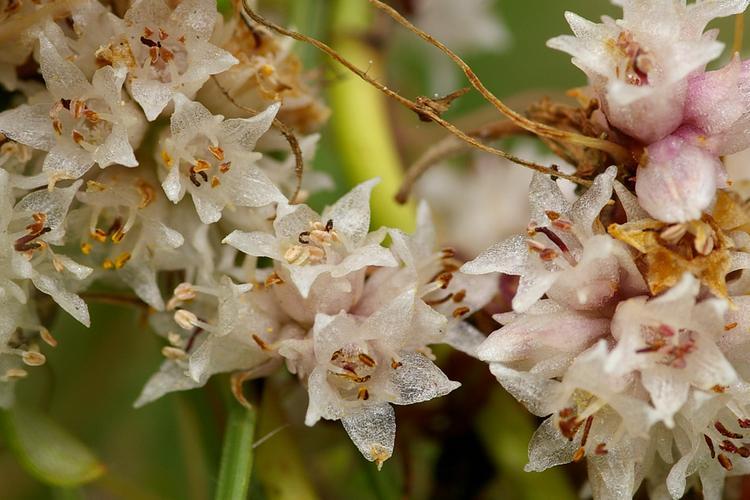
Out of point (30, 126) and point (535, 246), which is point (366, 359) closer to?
point (535, 246)

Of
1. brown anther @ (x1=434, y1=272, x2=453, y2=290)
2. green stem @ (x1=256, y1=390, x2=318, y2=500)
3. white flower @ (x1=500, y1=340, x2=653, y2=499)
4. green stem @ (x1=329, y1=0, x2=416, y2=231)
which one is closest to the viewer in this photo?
white flower @ (x1=500, y1=340, x2=653, y2=499)

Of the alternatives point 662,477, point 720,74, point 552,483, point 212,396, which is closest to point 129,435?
point 212,396

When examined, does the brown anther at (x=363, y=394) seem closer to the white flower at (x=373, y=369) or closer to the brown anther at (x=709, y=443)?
the white flower at (x=373, y=369)

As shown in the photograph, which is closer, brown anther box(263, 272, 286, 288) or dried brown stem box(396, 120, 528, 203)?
brown anther box(263, 272, 286, 288)

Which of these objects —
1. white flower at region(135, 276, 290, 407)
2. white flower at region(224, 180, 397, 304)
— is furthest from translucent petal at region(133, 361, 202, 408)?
white flower at region(224, 180, 397, 304)

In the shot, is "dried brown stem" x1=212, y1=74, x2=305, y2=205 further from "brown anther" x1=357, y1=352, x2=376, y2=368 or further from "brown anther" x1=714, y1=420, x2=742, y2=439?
"brown anther" x1=714, y1=420, x2=742, y2=439

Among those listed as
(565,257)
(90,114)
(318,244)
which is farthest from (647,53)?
(90,114)
